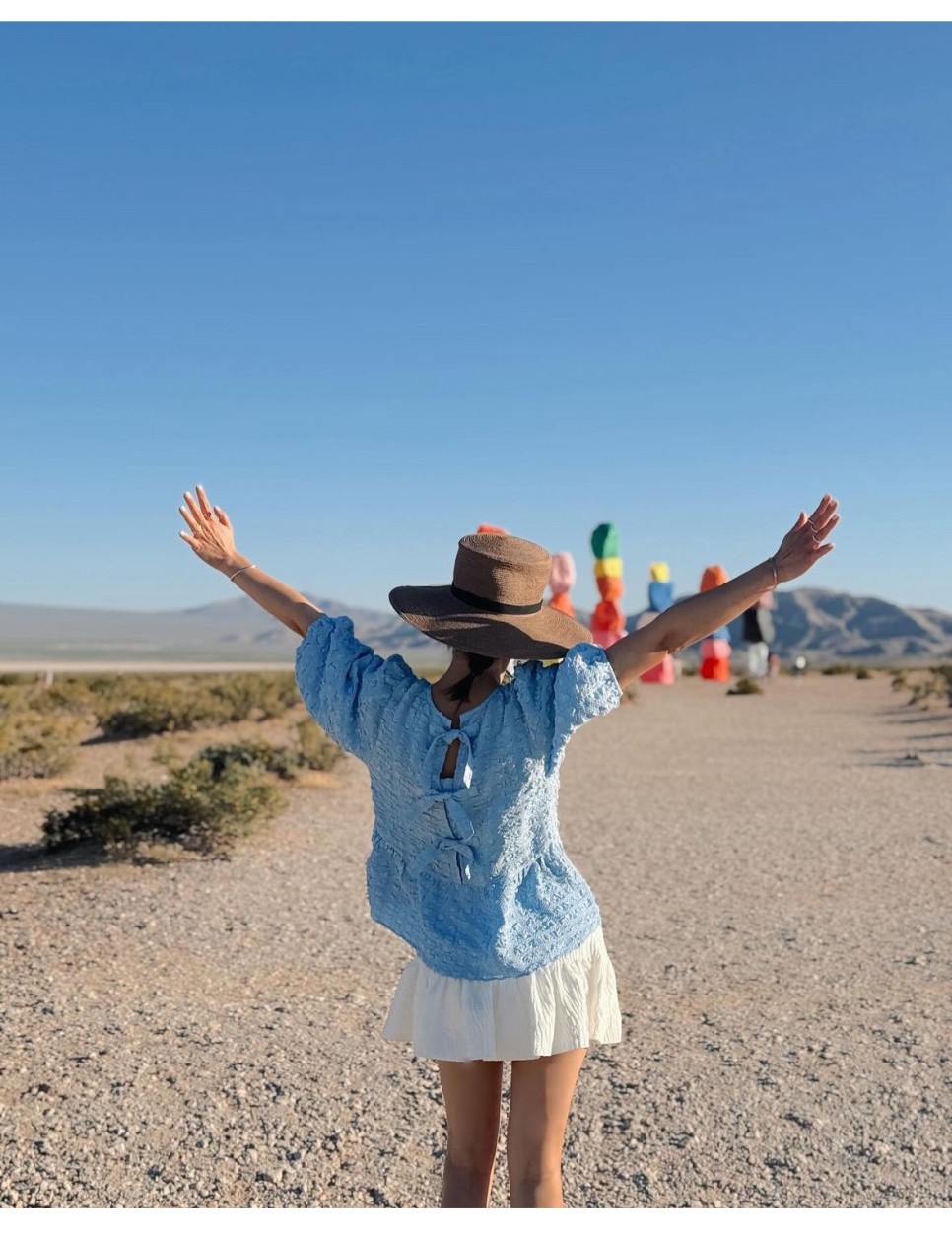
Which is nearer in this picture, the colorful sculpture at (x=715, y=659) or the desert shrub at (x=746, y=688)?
the colorful sculpture at (x=715, y=659)

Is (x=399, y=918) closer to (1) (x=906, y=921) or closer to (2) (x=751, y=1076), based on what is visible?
(2) (x=751, y=1076)

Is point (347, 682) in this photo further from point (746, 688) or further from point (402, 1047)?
point (746, 688)

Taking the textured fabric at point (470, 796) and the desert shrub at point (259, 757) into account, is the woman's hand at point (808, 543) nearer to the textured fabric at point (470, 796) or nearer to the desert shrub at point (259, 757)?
the textured fabric at point (470, 796)

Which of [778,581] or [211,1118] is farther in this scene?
[211,1118]

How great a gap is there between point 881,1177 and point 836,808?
9.95m

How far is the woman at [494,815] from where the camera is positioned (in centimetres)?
291

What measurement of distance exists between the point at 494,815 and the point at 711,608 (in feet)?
2.44

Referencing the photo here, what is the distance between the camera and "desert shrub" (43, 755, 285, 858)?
33.1ft

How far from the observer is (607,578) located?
65.9 ft

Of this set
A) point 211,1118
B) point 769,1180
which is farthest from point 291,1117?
point 769,1180

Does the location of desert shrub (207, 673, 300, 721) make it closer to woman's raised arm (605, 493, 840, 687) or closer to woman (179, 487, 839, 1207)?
woman (179, 487, 839, 1207)

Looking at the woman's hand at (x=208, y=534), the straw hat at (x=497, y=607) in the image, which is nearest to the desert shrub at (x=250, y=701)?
the woman's hand at (x=208, y=534)

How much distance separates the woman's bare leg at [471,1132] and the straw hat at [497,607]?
3.62ft

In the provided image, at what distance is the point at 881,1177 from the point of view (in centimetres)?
438
